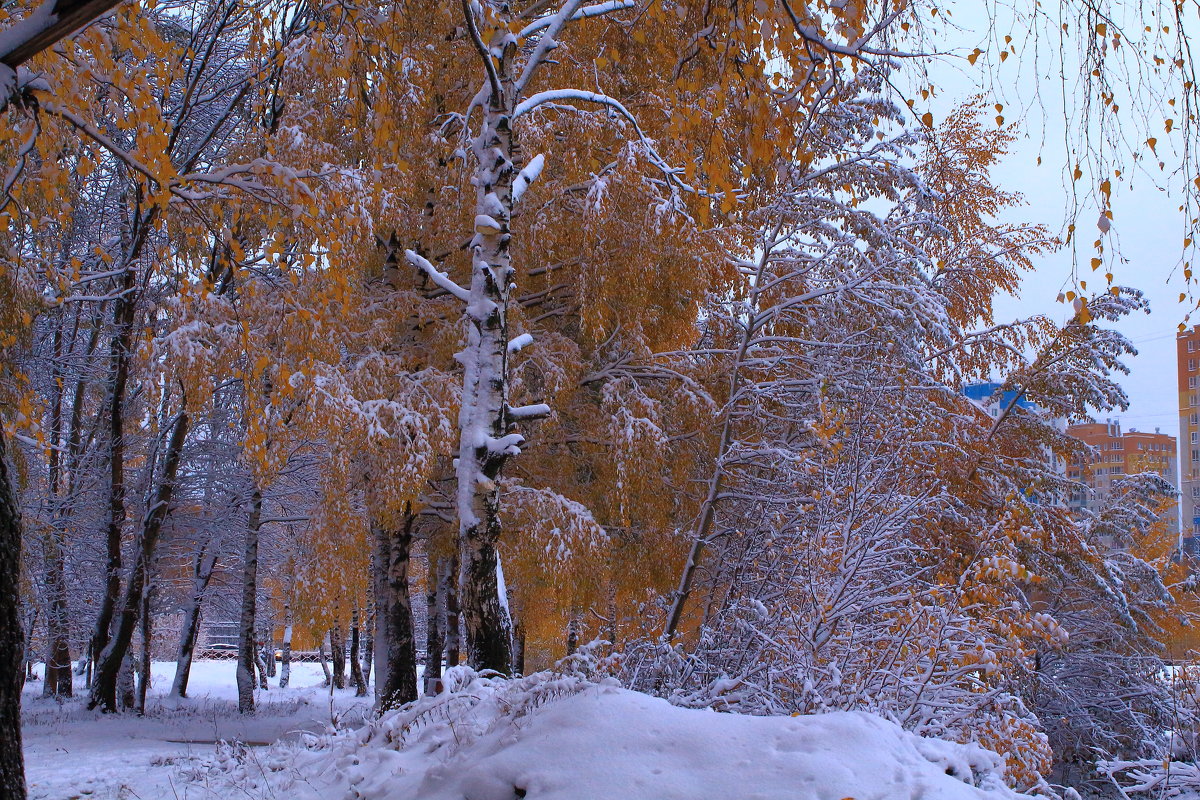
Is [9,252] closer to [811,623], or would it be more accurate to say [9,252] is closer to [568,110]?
[568,110]

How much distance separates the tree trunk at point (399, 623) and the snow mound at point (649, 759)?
590 centimetres

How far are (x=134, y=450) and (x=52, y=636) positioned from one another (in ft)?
11.3

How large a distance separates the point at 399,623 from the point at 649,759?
7.64 metres

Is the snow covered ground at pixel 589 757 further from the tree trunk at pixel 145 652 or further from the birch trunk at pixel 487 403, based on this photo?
the tree trunk at pixel 145 652

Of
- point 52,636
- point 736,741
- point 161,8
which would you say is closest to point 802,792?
point 736,741

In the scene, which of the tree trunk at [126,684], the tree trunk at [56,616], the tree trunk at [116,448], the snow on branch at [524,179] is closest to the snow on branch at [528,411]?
the snow on branch at [524,179]

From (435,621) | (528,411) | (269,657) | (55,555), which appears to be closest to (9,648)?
(528,411)

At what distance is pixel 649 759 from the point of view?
354 cm

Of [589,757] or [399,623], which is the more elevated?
[589,757]

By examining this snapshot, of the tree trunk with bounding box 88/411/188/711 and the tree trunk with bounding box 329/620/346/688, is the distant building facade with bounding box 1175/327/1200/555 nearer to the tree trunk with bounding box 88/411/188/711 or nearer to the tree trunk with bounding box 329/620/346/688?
the tree trunk with bounding box 88/411/188/711

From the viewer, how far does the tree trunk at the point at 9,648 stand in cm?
328

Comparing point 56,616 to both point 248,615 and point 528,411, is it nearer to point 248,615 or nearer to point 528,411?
point 248,615

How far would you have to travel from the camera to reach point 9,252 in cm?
676

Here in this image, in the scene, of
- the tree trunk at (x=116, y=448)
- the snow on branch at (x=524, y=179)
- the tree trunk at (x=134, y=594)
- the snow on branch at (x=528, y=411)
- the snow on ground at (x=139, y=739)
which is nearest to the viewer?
the snow on ground at (x=139, y=739)
